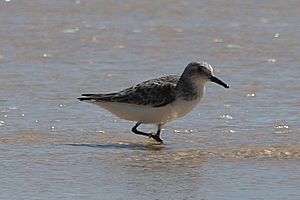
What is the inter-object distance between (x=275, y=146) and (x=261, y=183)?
4.10 feet

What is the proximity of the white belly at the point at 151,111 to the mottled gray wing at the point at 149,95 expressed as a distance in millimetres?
35

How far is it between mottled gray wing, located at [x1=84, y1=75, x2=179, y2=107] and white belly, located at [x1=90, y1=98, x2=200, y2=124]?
4cm

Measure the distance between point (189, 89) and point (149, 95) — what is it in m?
0.32

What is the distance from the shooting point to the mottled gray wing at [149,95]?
870cm

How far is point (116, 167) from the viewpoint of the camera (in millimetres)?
7629

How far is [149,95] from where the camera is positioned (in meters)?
8.71

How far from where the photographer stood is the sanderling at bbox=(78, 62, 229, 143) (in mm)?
8672

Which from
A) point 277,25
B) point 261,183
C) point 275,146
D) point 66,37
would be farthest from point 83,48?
point 261,183

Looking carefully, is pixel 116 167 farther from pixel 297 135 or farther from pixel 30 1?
pixel 30 1

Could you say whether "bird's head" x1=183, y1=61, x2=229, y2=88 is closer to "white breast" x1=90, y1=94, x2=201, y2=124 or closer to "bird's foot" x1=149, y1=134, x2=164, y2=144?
"white breast" x1=90, y1=94, x2=201, y2=124

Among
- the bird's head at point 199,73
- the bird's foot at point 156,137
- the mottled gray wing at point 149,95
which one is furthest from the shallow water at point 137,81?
the bird's head at point 199,73

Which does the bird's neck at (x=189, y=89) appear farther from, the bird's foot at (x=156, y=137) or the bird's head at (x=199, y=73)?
the bird's foot at (x=156, y=137)

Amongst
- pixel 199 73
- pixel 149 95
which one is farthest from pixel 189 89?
pixel 149 95

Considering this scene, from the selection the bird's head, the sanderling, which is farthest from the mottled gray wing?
the bird's head
